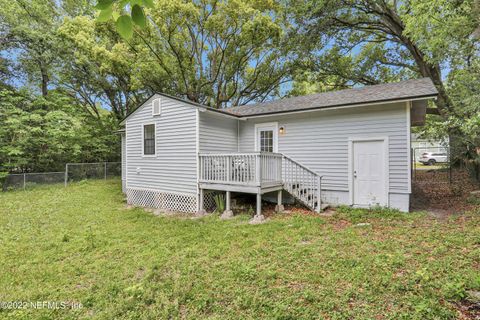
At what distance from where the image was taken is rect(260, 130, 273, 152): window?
924 cm

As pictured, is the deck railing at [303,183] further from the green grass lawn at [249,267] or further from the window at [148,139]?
the window at [148,139]

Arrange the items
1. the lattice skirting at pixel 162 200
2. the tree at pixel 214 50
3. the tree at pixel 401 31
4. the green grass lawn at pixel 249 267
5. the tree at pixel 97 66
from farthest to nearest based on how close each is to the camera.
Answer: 1. the tree at pixel 97 66
2. the tree at pixel 214 50
3. the lattice skirting at pixel 162 200
4. the tree at pixel 401 31
5. the green grass lawn at pixel 249 267

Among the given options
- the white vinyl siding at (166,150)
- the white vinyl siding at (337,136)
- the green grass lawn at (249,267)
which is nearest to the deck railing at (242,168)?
the white vinyl siding at (166,150)

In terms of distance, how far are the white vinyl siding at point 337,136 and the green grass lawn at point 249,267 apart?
4.46ft

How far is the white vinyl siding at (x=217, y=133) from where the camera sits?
815cm

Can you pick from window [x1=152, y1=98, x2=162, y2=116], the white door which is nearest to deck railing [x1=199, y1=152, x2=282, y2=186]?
the white door

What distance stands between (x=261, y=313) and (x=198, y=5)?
15716mm

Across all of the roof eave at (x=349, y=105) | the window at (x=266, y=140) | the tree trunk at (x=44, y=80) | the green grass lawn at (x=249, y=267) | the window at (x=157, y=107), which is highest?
the tree trunk at (x=44, y=80)

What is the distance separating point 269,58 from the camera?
53.9 ft

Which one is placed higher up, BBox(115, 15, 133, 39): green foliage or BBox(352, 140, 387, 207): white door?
BBox(115, 15, 133, 39): green foliage

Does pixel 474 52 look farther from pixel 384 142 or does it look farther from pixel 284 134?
pixel 284 134

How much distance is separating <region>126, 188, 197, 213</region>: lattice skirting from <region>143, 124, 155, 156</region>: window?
1.57m

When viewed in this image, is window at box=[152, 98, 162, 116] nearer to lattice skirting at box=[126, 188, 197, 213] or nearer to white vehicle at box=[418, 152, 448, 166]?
lattice skirting at box=[126, 188, 197, 213]

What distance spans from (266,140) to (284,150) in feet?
2.92
